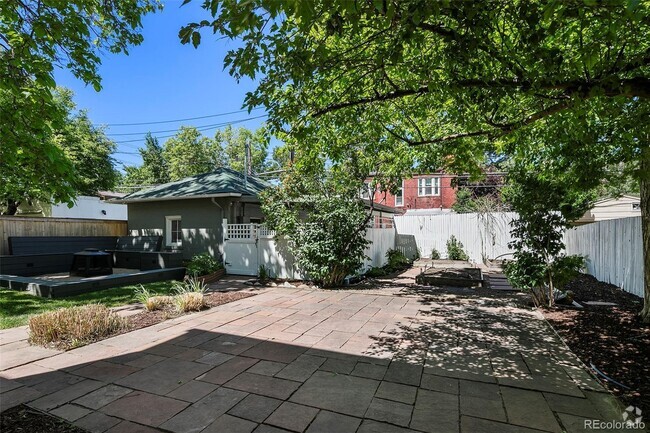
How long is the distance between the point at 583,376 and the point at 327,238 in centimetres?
585

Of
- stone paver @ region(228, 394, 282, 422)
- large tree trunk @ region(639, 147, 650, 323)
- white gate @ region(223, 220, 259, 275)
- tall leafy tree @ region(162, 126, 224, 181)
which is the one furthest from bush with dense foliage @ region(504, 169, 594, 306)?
tall leafy tree @ region(162, 126, 224, 181)

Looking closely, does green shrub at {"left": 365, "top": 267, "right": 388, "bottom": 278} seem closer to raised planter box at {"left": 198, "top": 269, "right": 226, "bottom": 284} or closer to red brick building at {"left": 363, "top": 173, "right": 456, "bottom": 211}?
raised planter box at {"left": 198, "top": 269, "right": 226, "bottom": 284}

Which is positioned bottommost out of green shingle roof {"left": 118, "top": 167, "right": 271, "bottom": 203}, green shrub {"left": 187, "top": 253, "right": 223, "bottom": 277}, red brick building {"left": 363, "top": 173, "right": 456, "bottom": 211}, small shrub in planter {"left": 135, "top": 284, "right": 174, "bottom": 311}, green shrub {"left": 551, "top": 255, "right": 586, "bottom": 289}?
small shrub in planter {"left": 135, "top": 284, "right": 174, "bottom": 311}

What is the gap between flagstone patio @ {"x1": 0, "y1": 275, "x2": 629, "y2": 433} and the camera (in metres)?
2.56

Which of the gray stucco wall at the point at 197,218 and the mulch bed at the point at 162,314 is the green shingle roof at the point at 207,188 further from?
the mulch bed at the point at 162,314

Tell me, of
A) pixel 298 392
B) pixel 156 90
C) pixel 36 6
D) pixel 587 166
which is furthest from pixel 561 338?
pixel 156 90

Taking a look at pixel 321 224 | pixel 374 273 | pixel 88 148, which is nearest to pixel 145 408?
pixel 321 224

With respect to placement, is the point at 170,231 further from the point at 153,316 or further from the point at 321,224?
the point at 153,316

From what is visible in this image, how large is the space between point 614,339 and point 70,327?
7.16 metres

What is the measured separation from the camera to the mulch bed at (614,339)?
10.1ft

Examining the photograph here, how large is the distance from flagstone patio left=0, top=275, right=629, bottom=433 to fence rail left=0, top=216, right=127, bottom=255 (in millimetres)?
8964

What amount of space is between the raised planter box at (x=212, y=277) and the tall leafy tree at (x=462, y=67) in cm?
528

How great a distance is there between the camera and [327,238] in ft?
27.8

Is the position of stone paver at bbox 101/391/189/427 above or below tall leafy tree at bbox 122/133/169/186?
below
